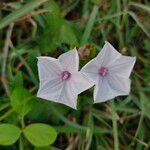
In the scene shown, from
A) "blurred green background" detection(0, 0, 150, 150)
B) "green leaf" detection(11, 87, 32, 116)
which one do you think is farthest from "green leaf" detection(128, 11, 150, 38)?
"green leaf" detection(11, 87, 32, 116)

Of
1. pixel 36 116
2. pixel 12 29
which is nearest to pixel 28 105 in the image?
pixel 36 116

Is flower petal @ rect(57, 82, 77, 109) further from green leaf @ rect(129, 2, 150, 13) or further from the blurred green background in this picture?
green leaf @ rect(129, 2, 150, 13)

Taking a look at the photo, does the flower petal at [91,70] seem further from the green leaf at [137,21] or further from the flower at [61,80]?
the green leaf at [137,21]

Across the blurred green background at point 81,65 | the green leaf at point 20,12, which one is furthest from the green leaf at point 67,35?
the green leaf at point 20,12

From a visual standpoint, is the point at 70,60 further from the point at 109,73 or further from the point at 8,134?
the point at 8,134

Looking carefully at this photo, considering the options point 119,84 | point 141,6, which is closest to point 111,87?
point 119,84

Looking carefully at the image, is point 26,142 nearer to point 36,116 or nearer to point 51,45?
point 36,116

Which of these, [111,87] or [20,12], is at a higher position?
[20,12]
